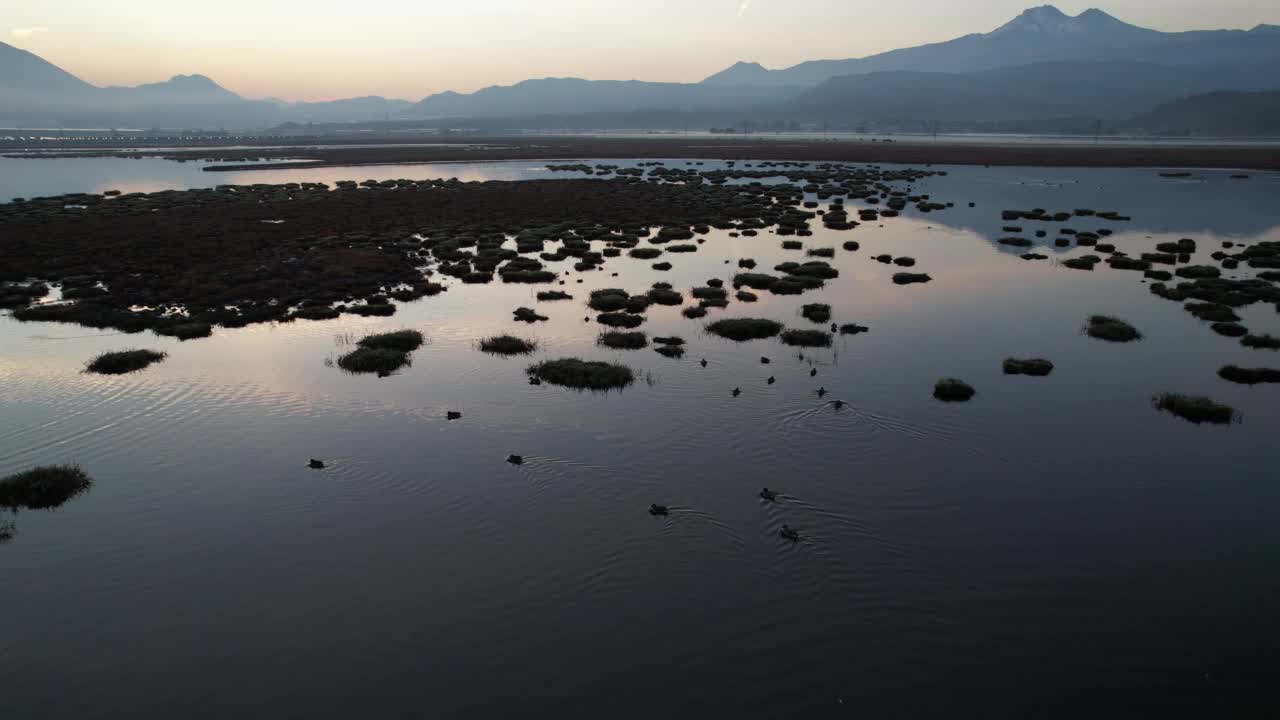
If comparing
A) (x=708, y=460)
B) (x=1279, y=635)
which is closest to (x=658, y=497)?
(x=708, y=460)

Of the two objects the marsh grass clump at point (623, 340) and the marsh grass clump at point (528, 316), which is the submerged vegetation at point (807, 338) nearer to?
the marsh grass clump at point (623, 340)

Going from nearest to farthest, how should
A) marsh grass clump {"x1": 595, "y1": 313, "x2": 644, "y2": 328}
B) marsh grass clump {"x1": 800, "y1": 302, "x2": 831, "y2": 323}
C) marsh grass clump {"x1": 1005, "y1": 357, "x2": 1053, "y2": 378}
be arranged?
1. marsh grass clump {"x1": 1005, "y1": 357, "x2": 1053, "y2": 378}
2. marsh grass clump {"x1": 595, "y1": 313, "x2": 644, "y2": 328}
3. marsh grass clump {"x1": 800, "y1": 302, "x2": 831, "y2": 323}

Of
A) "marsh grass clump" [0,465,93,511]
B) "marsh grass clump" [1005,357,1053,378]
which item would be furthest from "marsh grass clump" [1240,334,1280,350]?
"marsh grass clump" [0,465,93,511]

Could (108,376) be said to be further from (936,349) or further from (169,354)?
(936,349)

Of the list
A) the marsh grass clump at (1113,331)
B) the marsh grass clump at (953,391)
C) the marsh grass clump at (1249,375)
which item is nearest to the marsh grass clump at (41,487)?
the marsh grass clump at (953,391)

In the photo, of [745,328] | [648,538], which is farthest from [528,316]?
[648,538]

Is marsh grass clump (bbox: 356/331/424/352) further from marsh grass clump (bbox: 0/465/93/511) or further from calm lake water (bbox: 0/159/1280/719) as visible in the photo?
marsh grass clump (bbox: 0/465/93/511)

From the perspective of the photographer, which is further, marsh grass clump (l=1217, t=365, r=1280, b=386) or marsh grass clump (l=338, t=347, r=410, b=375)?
marsh grass clump (l=338, t=347, r=410, b=375)
